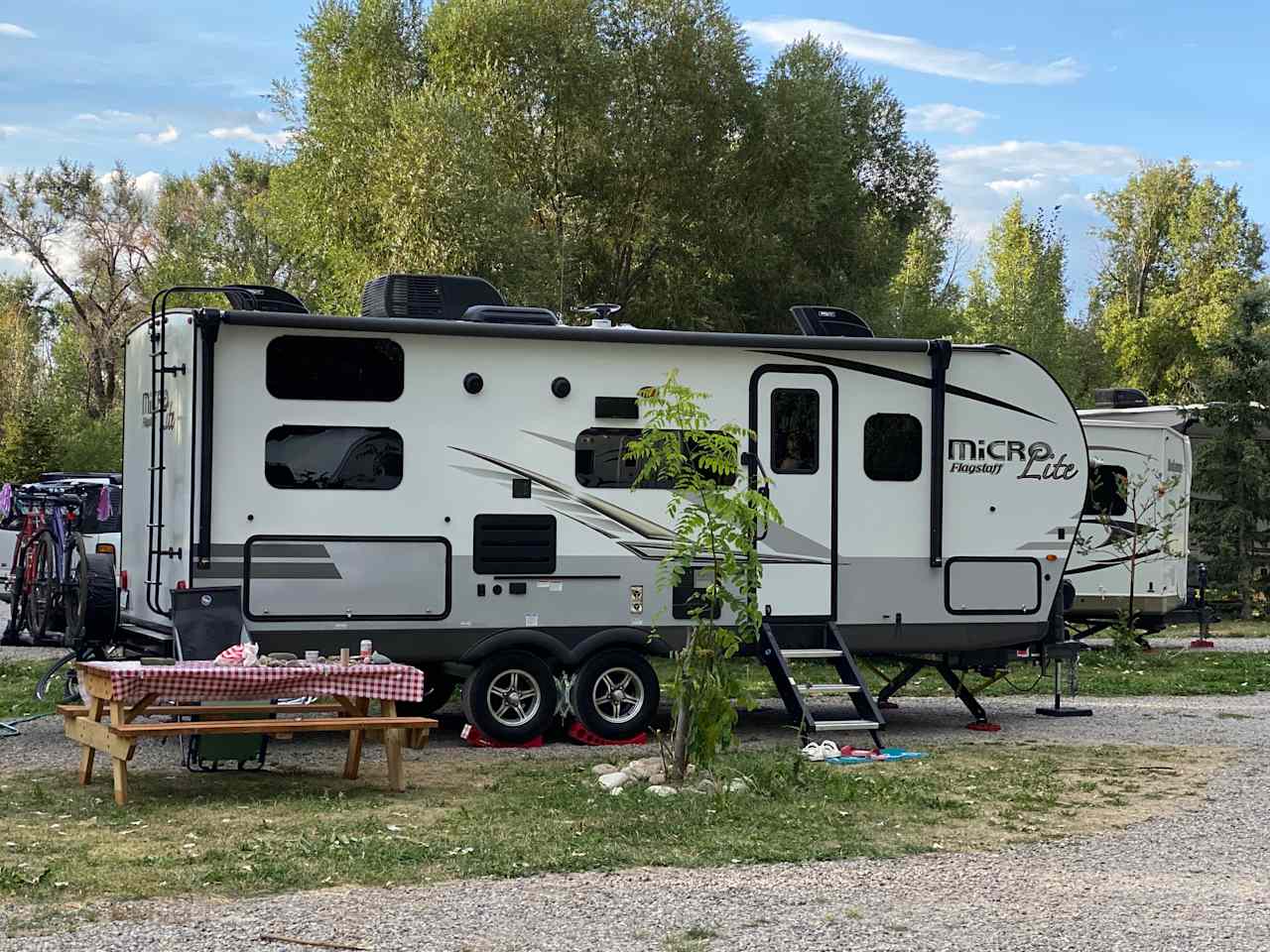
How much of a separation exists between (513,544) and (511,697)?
1.07m

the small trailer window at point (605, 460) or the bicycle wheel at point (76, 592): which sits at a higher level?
the small trailer window at point (605, 460)

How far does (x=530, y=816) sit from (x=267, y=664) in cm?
190

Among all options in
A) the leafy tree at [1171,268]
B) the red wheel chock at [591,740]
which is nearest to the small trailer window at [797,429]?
the red wheel chock at [591,740]

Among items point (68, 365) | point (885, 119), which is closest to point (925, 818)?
point (885, 119)

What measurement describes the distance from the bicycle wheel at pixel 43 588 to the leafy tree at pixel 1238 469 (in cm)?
1724

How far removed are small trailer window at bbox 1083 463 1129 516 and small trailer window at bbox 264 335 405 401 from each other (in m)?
9.41

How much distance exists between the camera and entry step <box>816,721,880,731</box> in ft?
36.6

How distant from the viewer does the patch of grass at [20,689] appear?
42.1 feet

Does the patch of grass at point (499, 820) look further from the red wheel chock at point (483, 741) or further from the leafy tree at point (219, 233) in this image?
the leafy tree at point (219, 233)

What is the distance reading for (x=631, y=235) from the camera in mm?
28734

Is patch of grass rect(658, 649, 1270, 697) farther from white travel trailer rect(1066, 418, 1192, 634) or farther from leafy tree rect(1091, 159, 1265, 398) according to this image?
leafy tree rect(1091, 159, 1265, 398)

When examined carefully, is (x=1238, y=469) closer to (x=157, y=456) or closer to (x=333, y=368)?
(x=333, y=368)

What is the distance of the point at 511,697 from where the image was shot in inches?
453

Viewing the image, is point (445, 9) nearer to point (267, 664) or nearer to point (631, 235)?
point (631, 235)
